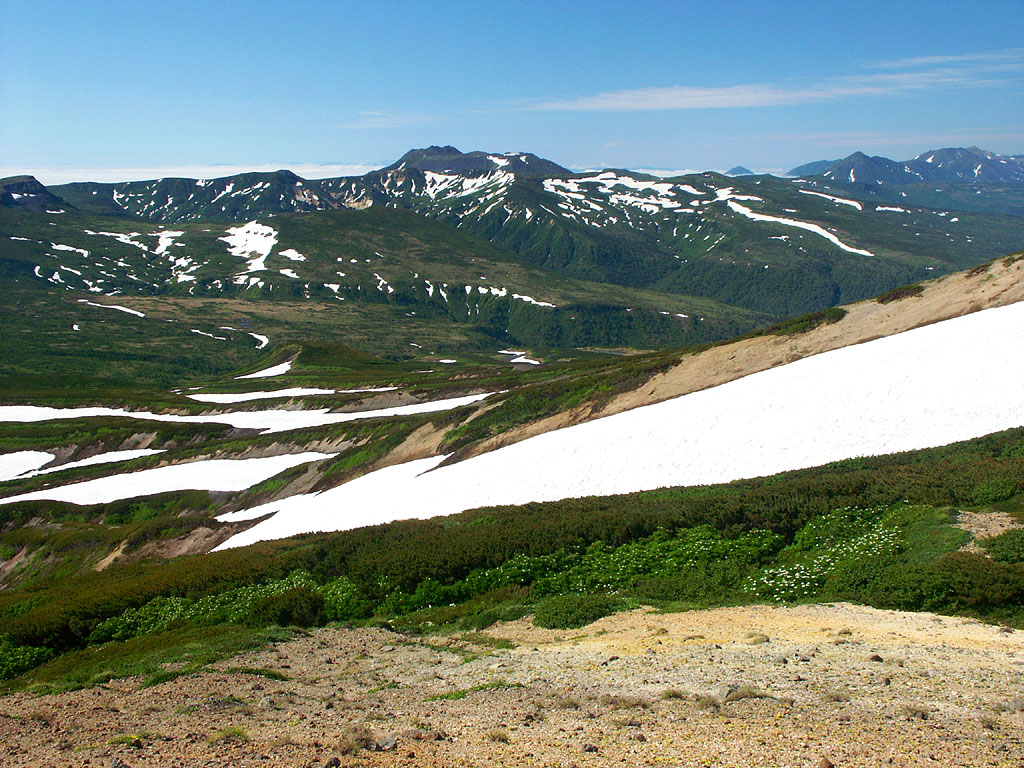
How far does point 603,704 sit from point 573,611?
6329 millimetres

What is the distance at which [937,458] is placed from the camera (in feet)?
78.3

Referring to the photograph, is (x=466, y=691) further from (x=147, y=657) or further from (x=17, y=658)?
(x=17, y=658)

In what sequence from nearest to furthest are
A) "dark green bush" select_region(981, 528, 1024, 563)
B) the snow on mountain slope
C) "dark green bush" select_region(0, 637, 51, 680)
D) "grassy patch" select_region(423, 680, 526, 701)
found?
"grassy patch" select_region(423, 680, 526, 701) < "dark green bush" select_region(981, 528, 1024, 563) < "dark green bush" select_region(0, 637, 51, 680) < the snow on mountain slope

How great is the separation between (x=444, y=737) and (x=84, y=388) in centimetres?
15154

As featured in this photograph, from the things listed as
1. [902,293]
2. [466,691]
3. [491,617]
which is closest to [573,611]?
[491,617]

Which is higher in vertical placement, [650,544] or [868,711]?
[868,711]

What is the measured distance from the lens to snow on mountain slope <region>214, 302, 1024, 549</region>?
29797mm

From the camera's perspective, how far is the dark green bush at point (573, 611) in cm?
1684

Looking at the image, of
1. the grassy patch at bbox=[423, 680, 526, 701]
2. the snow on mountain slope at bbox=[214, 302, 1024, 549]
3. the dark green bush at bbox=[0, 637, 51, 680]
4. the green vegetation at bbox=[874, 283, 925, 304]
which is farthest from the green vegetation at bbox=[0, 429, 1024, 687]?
the green vegetation at bbox=[874, 283, 925, 304]

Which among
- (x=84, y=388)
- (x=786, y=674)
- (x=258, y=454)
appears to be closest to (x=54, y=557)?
(x=258, y=454)

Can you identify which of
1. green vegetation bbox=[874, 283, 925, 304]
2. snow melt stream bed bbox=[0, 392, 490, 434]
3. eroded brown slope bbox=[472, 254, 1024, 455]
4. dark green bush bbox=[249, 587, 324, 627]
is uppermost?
green vegetation bbox=[874, 283, 925, 304]

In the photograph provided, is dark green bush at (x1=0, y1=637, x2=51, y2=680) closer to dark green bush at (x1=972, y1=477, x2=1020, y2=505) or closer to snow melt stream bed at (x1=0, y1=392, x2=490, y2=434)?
dark green bush at (x1=972, y1=477, x2=1020, y2=505)

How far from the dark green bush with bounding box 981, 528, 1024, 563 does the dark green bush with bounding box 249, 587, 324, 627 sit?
17486mm

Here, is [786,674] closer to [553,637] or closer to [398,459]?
[553,637]
